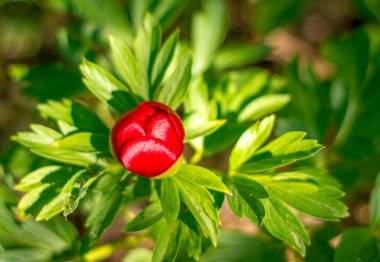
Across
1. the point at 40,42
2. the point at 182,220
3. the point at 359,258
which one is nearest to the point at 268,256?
the point at 359,258

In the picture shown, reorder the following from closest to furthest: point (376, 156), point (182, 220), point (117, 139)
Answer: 1. point (117, 139)
2. point (182, 220)
3. point (376, 156)

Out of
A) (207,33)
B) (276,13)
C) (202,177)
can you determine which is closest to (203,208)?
(202,177)

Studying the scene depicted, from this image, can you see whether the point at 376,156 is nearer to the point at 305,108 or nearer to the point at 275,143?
the point at 305,108

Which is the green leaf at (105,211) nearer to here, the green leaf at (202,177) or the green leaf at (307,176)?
the green leaf at (202,177)

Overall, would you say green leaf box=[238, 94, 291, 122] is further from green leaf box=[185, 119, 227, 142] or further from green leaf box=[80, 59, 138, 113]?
green leaf box=[80, 59, 138, 113]

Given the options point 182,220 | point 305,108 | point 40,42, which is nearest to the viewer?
point 182,220

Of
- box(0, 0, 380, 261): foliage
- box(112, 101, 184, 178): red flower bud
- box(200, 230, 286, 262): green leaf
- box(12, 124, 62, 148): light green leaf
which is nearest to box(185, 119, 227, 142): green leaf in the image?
box(0, 0, 380, 261): foliage

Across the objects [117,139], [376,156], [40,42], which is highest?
[117,139]
